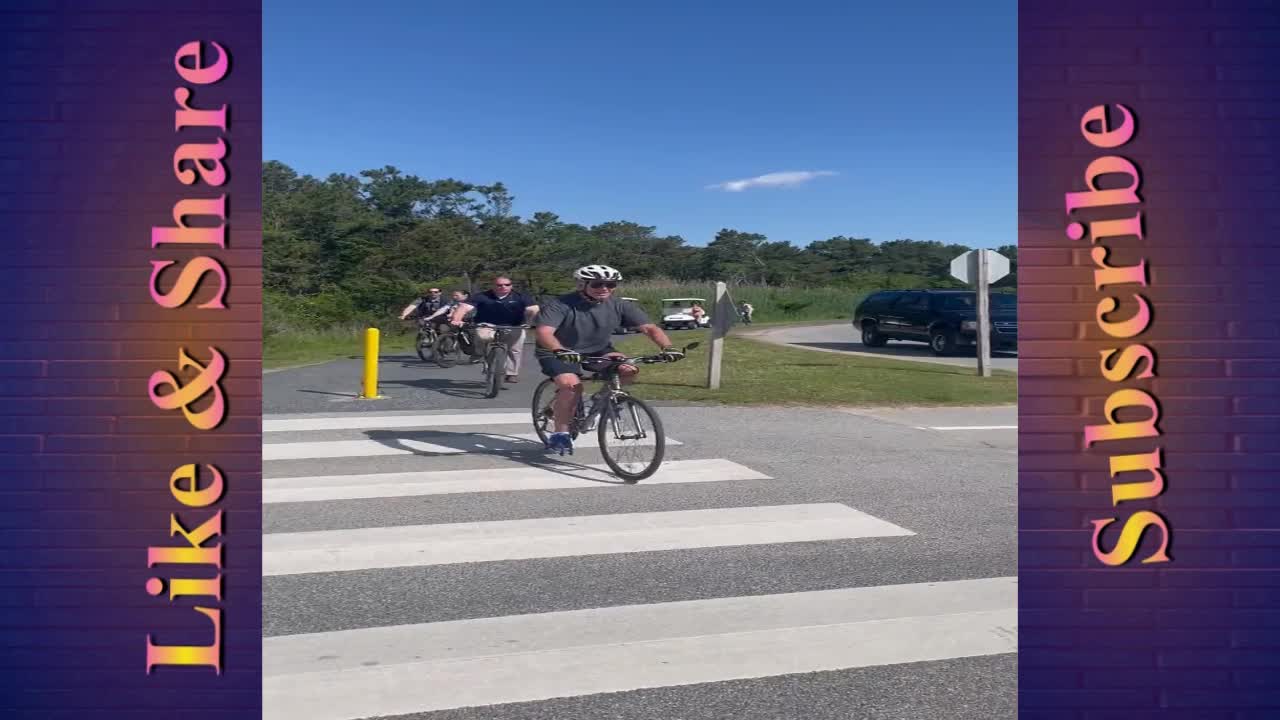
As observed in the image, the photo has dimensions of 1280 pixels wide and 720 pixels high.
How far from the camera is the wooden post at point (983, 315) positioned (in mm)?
19531

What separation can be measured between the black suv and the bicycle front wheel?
20212 millimetres

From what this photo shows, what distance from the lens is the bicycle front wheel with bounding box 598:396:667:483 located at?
8.37m

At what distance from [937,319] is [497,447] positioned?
69.1 feet

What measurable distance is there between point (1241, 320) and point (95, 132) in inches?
108

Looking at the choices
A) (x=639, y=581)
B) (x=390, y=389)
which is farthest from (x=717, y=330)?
(x=639, y=581)

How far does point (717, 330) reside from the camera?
1591 centimetres

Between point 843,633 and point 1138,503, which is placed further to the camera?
point 843,633

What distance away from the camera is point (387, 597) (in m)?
5.21

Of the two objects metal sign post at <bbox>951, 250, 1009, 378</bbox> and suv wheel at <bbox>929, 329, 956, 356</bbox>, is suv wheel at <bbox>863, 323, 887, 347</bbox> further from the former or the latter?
metal sign post at <bbox>951, 250, 1009, 378</bbox>

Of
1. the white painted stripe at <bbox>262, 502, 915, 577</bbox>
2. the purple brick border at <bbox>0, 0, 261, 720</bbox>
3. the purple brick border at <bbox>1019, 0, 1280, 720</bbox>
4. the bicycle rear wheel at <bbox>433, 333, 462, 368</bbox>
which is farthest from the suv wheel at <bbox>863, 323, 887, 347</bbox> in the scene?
the purple brick border at <bbox>0, 0, 261, 720</bbox>

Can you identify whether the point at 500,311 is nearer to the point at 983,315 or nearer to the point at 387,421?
the point at 387,421

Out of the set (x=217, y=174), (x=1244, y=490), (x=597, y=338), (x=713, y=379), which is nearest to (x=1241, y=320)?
(x=1244, y=490)

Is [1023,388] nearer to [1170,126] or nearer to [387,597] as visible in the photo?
[1170,126]

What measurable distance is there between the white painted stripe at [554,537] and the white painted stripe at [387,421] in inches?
189
